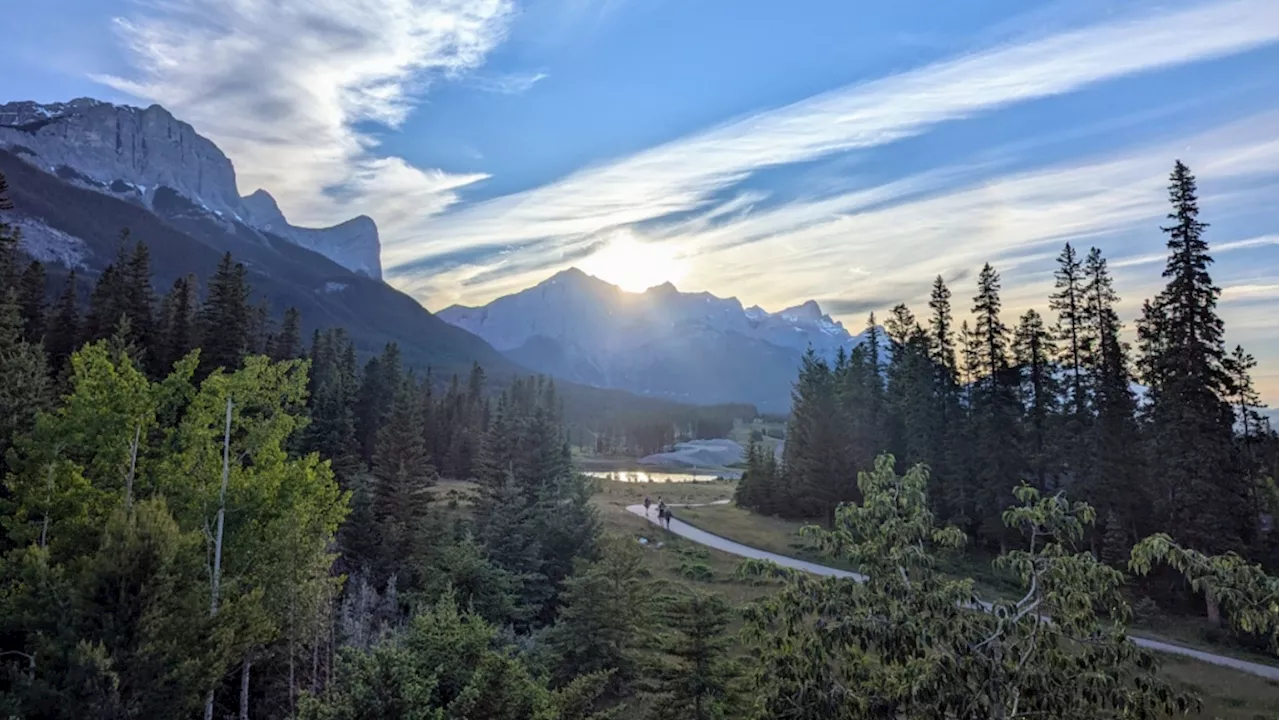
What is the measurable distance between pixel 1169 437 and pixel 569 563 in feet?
103

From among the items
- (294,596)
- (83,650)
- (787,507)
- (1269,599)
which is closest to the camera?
(1269,599)

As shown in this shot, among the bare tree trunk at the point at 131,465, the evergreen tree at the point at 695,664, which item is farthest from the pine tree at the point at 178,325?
the evergreen tree at the point at 695,664

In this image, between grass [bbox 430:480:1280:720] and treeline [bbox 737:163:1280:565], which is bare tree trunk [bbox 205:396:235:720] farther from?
treeline [bbox 737:163:1280:565]

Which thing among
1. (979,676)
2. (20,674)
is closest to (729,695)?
(979,676)

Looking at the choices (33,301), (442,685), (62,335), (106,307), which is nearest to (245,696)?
(442,685)

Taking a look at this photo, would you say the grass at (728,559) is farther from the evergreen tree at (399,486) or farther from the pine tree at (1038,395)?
the pine tree at (1038,395)

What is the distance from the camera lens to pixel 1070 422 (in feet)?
133

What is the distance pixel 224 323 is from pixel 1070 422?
60.1m

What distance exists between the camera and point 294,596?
68.6ft

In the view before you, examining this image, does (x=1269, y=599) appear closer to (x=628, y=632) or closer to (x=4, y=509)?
(x=628, y=632)

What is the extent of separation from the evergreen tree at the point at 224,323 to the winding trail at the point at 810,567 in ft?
113

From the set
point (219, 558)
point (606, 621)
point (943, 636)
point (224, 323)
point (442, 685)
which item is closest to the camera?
point (943, 636)

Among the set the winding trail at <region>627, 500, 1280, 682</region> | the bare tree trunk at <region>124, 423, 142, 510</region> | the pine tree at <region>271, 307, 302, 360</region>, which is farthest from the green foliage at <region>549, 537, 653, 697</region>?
the pine tree at <region>271, 307, 302, 360</region>

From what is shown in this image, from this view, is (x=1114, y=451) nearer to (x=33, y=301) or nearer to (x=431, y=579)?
(x=431, y=579)
